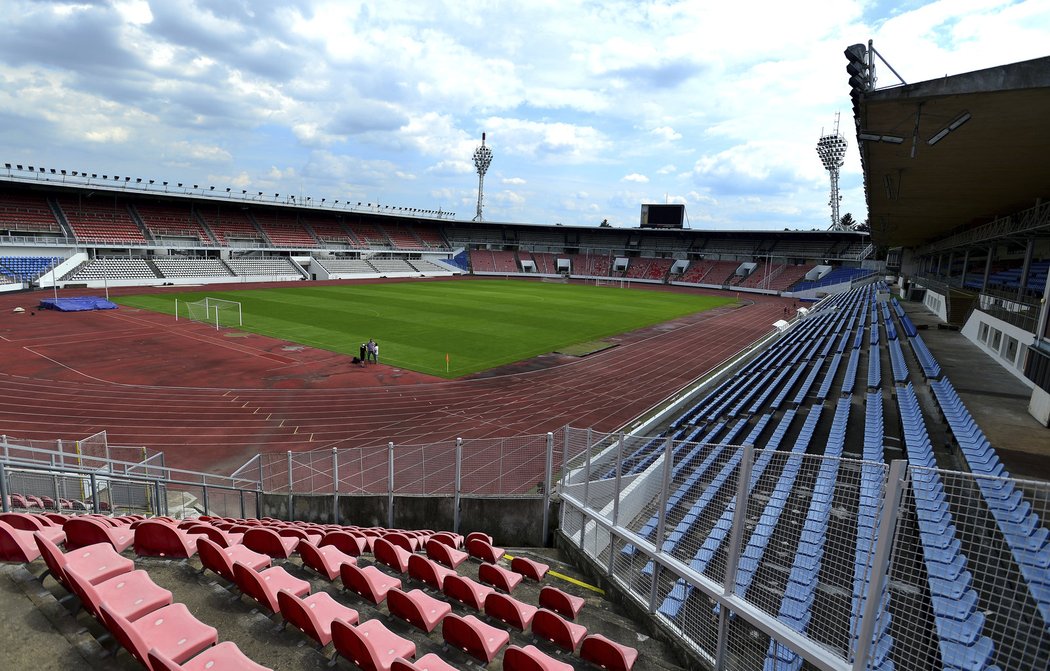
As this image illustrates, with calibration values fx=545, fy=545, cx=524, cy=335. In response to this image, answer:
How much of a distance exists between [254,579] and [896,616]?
18.0 ft

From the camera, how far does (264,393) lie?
778 inches

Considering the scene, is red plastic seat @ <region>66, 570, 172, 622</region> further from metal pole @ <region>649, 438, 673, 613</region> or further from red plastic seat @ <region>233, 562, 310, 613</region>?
metal pole @ <region>649, 438, 673, 613</region>

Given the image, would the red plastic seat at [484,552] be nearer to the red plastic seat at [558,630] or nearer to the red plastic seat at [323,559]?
the red plastic seat at [323,559]

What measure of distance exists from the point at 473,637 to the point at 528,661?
2.67 feet

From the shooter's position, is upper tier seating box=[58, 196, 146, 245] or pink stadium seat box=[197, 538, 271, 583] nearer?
pink stadium seat box=[197, 538, 271, 583]

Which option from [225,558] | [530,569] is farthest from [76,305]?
[530,569]

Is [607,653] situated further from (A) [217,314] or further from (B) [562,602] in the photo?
(A) [217,314]

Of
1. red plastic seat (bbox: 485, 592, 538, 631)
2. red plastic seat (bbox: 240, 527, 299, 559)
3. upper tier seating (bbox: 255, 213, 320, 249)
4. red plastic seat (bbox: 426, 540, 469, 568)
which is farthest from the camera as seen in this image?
upper tier seating (bbox: 255, 213, 320, 249)

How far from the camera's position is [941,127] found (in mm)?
8742

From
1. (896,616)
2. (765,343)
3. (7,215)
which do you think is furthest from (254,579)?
(7,215)

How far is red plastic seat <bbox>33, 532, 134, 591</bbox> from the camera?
4816 millimetres

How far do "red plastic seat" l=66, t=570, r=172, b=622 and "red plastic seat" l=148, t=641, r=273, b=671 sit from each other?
921mm

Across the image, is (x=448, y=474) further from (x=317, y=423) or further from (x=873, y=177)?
(x=873, y=177)

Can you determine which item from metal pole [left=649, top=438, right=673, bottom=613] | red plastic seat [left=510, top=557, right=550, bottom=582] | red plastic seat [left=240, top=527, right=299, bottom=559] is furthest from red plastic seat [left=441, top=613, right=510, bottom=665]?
red plastic seat [left=240, top=527, right=299, bottom=559]
